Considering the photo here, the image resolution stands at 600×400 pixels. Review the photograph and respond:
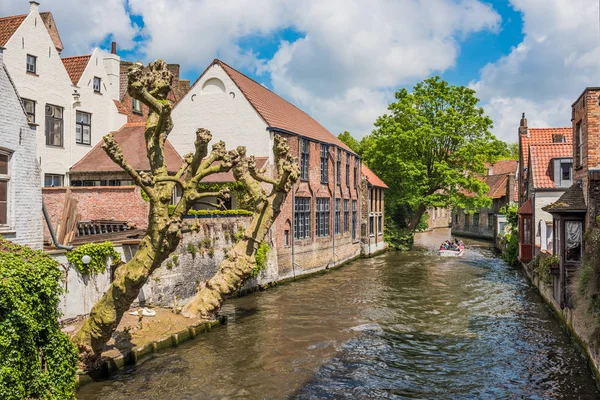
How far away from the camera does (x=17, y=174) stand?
13.5 m

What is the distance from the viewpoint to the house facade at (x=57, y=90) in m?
22.3

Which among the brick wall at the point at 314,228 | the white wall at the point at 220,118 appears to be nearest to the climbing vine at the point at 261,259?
the brick wall at the point at 314,228

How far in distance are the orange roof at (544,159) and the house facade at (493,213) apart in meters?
15.2

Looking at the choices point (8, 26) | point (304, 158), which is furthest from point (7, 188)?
point (304, 158)

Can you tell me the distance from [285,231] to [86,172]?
393 inches

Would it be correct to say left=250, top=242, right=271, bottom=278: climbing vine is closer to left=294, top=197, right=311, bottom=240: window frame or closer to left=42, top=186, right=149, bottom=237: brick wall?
left=294, top=197, right=311, bottom=240: window frame

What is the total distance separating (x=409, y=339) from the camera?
54.1 feet

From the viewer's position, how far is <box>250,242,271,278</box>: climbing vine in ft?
76.2

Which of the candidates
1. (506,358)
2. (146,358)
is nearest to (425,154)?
(506,358)

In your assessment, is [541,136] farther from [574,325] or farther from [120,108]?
[120,108]

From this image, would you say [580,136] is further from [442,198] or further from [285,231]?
[442,198]

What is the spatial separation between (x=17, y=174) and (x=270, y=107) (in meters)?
17.5

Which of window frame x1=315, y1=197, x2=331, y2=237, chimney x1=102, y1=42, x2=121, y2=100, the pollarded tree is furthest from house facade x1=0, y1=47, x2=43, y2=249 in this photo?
window frame x1=315, y1=197, x2=331, y2=237

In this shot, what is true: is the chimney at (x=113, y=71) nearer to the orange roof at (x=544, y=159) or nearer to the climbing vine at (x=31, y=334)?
the climbing vine at (x=31, y=334)
